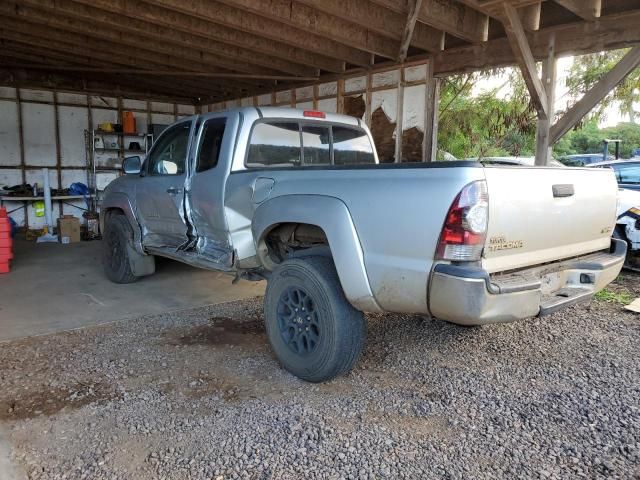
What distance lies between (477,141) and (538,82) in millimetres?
8453

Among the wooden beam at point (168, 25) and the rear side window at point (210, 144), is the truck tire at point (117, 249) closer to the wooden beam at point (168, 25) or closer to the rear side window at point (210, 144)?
the rear side window at point (210, 144)

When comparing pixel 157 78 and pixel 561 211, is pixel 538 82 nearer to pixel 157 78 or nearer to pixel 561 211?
pixel 561 211

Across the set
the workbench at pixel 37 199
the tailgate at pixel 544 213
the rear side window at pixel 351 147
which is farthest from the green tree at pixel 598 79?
the workbench at pixel 37 199

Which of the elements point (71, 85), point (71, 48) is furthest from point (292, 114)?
point (71, 85)

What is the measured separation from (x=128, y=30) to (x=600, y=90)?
21.9ft

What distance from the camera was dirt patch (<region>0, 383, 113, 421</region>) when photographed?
9.55 feet

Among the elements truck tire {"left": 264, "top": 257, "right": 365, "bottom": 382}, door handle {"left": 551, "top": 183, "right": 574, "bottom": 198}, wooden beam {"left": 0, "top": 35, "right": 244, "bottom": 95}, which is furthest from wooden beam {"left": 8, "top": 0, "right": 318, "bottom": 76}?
door handle {"left": 551, "top": 183, "right": 574, "bottom": 198}

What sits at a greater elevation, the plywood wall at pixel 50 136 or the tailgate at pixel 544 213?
the plywood wall at pixel 50 136

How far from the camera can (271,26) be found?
7367mm

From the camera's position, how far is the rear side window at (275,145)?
4.12 m

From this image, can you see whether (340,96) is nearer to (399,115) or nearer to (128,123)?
(399,115)

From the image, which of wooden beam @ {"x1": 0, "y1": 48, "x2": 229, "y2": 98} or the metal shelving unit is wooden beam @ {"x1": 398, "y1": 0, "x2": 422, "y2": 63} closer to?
wooden beam @ {"x1": 0, "y1": 48, "x2": 229, "y2": 98}

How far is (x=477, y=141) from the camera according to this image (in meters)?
14.9

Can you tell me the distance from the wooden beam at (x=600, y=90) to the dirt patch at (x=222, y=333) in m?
5.03
